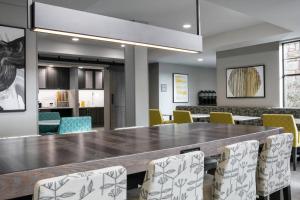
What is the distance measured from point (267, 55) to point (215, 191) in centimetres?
526

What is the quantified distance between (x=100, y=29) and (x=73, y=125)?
2.60m

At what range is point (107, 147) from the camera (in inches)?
69.6

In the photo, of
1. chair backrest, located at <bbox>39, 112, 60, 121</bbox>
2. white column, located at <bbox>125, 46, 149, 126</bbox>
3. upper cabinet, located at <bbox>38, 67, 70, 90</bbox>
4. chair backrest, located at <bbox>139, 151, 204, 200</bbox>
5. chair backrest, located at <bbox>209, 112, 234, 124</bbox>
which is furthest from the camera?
upper cabinet, located at <bbox>38, 67, 70, 90</bbox>

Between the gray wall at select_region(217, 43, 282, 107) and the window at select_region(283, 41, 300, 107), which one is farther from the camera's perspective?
the gray wall at select_region(217, 43, 282, 107)

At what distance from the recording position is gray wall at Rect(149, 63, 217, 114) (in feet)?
30.7

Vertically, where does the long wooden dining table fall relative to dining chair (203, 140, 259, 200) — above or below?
above

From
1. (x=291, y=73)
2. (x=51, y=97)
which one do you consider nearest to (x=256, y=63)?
(x=291, y=73)

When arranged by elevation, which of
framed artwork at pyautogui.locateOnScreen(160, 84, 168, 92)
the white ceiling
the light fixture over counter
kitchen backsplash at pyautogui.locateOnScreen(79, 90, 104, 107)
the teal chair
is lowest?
the teal chair

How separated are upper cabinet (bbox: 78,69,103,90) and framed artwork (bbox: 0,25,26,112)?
5865 mm

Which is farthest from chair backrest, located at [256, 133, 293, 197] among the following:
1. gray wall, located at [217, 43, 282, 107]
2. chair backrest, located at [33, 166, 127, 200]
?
gray wall, located at [217, 43, 282, 107]

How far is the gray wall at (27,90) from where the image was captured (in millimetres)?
3678

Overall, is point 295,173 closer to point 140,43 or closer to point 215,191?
point 215,191

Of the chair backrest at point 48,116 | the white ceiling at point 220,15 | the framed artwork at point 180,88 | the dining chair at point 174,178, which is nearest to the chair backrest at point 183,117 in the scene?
the white ceiling at point 220,15

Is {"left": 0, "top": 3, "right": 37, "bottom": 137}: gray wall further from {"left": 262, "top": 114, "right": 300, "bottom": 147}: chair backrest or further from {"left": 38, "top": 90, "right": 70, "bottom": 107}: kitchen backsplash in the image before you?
{"left": 38, "top": 90, "right": 70, "bottom": 107}: kitchen backsplash
